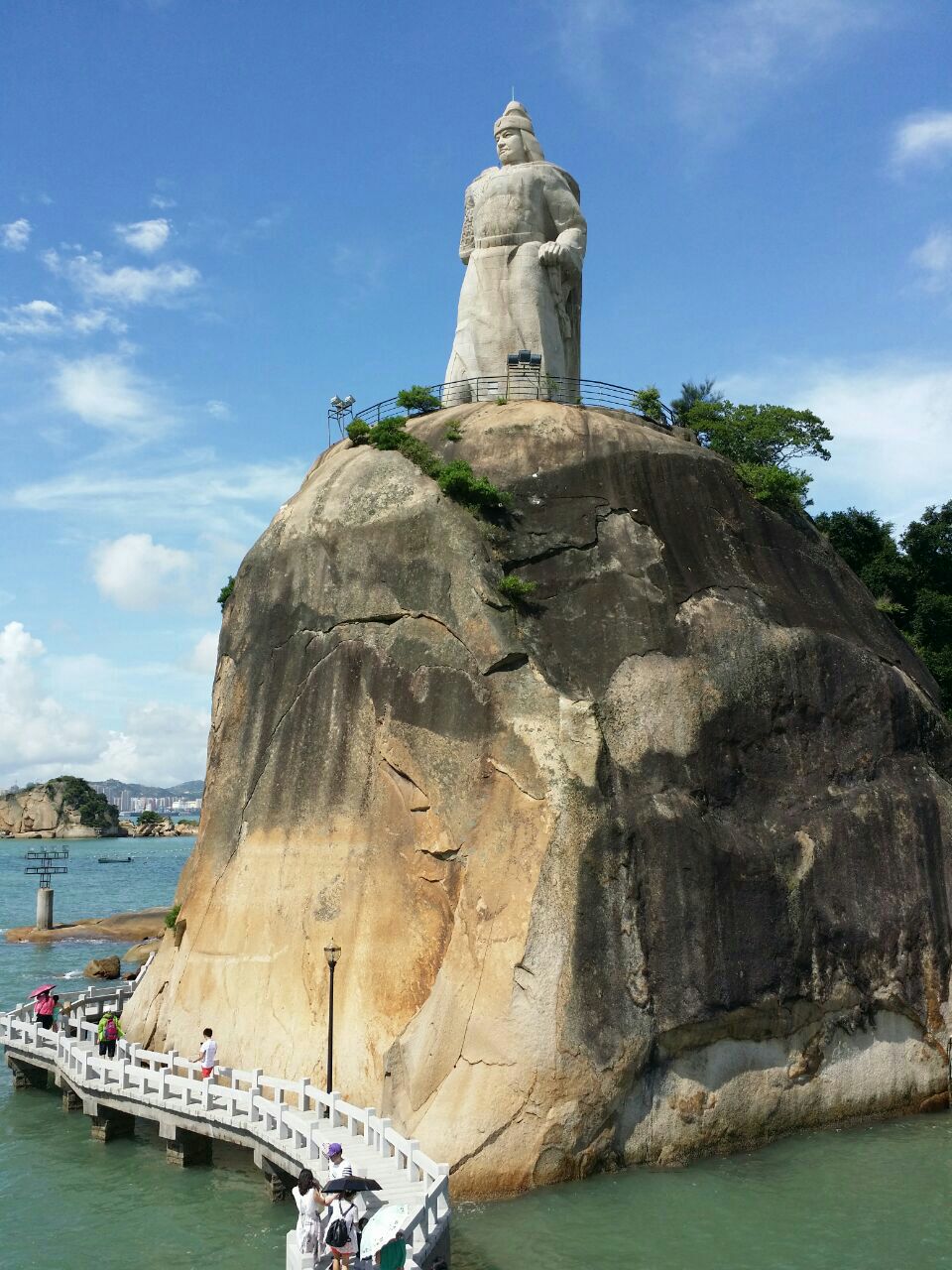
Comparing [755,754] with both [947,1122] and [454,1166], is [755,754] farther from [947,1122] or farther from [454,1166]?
[454,1166]

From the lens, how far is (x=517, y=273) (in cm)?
3080

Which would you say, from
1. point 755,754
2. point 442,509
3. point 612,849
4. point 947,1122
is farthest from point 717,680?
point 947,1122

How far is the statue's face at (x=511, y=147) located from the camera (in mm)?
32062

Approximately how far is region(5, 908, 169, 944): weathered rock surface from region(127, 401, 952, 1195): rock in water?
33.7 m

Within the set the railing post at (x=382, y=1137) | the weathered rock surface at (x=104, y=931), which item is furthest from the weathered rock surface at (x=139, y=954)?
the railing post at (x=382, y=1137)

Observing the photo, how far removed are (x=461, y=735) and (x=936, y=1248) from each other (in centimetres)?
1097

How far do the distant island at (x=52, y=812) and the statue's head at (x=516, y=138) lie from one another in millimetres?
148043

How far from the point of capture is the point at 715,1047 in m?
20.6

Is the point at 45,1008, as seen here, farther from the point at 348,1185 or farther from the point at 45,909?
the point at 45,909

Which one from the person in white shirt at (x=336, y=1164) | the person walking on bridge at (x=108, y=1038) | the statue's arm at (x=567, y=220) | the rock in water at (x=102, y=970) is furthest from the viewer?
the rock in water at (x=102, y=970)

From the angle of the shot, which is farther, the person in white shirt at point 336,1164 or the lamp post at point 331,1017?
the lamp post at point 331,1017

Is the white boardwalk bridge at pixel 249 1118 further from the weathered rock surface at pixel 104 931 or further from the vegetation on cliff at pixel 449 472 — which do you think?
the weathered rock surface at pixel 104 931

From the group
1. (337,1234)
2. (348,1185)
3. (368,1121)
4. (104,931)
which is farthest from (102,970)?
(337,1234)

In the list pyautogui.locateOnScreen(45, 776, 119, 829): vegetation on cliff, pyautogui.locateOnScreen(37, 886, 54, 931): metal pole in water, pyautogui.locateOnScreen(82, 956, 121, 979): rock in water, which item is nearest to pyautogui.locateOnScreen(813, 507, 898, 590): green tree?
pyautogui.locateOnScreen(82, 956, 121, 979): rock in water
